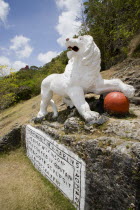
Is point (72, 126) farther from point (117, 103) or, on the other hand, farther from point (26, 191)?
point (26, 191)

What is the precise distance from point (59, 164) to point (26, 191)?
1.13 m

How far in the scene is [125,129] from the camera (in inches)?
102

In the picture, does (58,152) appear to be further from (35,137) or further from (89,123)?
(35,137)

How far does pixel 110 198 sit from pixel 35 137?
2.59 m

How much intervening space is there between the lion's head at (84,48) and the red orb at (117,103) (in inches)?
34.1

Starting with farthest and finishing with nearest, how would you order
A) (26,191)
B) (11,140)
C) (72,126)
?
(11,140) → (26,191) → (72,126)

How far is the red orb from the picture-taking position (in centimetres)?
299

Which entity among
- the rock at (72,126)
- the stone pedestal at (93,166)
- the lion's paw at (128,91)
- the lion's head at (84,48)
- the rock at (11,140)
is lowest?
the rock at (11,140)

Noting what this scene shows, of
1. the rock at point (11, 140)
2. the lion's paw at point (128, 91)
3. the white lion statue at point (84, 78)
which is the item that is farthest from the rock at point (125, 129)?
the rock at point (11, 140)

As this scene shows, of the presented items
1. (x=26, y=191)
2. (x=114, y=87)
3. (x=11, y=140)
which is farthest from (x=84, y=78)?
(x=11, y=140)

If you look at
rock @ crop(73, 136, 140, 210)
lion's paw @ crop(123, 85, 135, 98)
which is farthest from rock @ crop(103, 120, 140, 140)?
lion's paw @ crop(123, 85, 135, 98)

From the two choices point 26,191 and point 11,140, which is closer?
point 26,191

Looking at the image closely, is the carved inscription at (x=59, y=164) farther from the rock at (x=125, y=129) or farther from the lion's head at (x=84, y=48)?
the lion's head at (x=84, y=48)

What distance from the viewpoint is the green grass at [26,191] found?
10.5 feet
